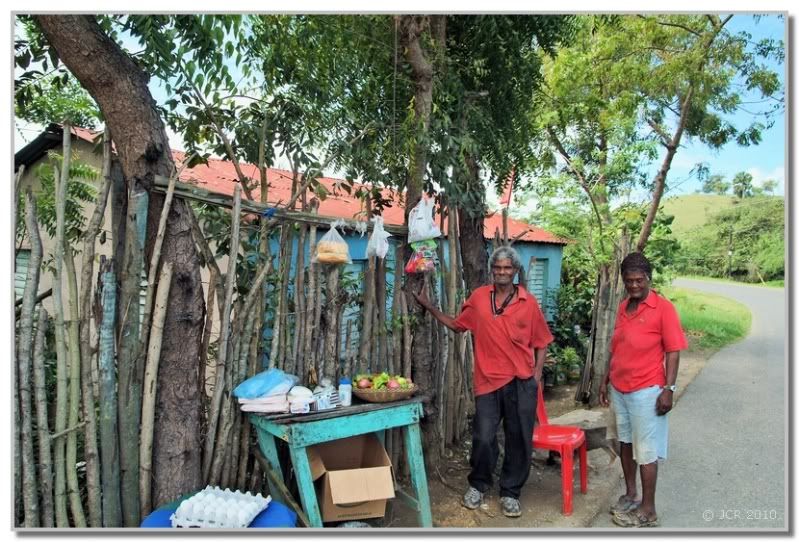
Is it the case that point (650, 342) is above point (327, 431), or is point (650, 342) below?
above

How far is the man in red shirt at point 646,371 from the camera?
128 inches

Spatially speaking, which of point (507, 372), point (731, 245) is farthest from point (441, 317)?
point (731, 245)

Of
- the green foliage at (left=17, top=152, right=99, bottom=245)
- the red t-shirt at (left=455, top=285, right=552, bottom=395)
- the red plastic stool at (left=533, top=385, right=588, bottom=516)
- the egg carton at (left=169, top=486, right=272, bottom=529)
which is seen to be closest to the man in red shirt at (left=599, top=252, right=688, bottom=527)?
the red plastic stool at (left=533, top=385, right=588, bottom=516)

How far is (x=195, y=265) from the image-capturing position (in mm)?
3006

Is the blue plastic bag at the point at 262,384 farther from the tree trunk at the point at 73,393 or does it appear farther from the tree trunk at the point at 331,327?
the tree trunk at the point at 73,393

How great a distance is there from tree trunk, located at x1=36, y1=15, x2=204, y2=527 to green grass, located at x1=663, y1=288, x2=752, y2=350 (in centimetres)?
940

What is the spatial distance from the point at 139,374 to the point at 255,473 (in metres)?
0.91

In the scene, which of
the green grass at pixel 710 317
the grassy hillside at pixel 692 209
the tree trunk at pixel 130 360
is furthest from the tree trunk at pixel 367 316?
the green grass at pixel 710 317

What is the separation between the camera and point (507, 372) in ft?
11.4

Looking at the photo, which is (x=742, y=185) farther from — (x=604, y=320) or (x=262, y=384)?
(x=262, y=384)

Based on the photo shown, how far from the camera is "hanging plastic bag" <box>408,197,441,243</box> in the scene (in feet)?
12.1

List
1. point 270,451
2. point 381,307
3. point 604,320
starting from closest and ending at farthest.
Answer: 1. point 270,451
2. point 381,307
3. point 604,320

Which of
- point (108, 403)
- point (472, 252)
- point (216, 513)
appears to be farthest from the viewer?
point (472, 252)

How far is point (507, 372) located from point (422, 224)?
1.08m
